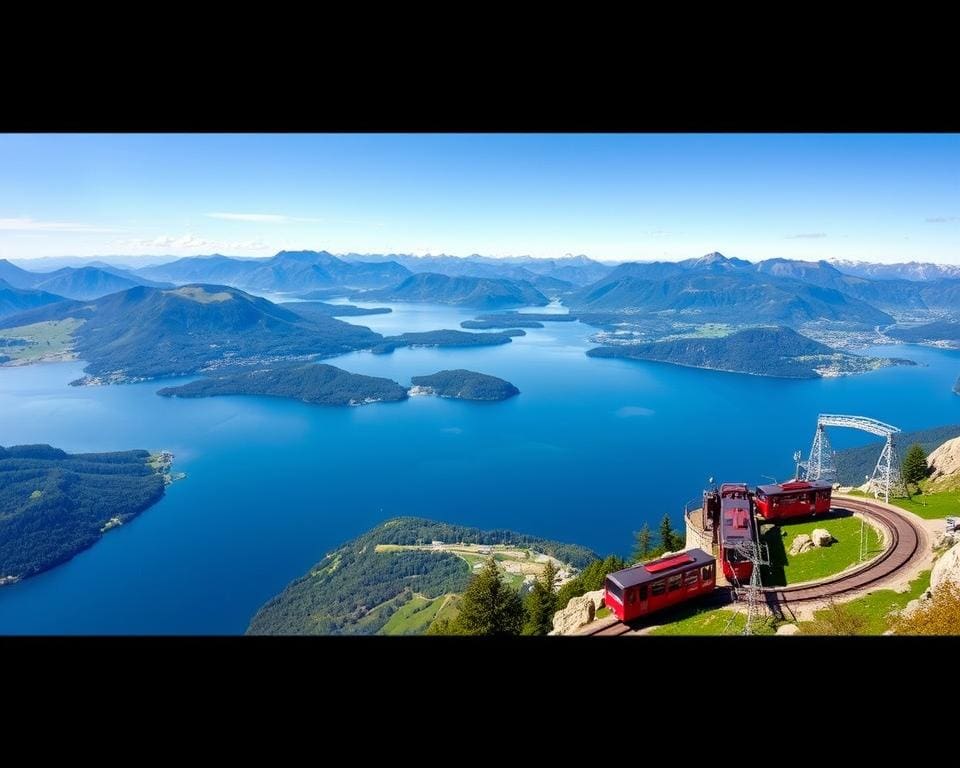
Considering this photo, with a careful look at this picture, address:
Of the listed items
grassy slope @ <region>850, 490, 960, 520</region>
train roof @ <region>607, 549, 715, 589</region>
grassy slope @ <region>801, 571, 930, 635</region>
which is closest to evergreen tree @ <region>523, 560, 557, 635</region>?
train roof @ <region>607, 549, 715, 589</region>

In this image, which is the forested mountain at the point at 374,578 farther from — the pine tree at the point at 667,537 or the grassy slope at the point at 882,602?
the grassy slope at the point at 882,602

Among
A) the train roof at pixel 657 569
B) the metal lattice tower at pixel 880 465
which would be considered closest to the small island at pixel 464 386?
the metal lattice tower at pixel 880 465

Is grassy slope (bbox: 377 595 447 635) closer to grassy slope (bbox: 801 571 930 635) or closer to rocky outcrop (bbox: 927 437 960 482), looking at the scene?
rocky outcrop (bbox: 927 437 960 482)
